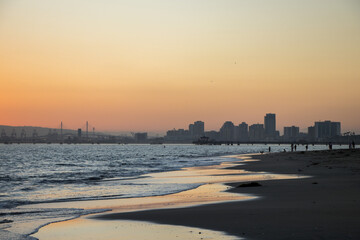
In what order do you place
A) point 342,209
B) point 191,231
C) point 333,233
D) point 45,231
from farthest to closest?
point 342,209
point 45,231
point 191,231
point 333,233

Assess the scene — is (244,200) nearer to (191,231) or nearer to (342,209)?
(342,209)

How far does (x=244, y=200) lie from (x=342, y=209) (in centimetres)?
508

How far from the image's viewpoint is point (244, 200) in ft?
60.1

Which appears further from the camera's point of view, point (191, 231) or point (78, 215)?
point (78, 215)

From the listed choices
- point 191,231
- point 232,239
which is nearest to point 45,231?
point 191,231

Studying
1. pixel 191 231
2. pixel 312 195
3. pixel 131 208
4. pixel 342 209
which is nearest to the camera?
pixel 191 231

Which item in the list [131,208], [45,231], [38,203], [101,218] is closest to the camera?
[45,231]

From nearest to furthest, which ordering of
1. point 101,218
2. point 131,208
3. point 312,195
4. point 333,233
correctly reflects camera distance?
point 333,233
point 101,218
point 131,208
point 312,195

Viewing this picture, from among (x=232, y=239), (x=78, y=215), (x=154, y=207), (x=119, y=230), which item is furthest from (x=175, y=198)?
(x=232, y=239)

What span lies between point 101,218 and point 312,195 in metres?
9.12

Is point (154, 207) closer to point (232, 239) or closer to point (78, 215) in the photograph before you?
point (78, 215)

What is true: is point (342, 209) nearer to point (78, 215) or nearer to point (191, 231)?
point (191, 231)

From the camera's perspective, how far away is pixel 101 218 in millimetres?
15078

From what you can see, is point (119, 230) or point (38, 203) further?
point (38, 203)
